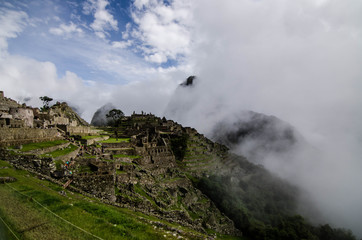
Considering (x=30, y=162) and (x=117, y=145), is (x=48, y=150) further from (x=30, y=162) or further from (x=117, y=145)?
(x=117, y=145)

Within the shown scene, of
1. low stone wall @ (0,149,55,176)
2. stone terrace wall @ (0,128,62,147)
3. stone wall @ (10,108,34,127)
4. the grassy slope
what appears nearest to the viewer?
the grassy slope

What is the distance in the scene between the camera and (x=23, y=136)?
26109 mm

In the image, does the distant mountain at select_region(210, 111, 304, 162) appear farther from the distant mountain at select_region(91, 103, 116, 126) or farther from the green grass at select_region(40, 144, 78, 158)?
the green grass at select_region(40, 144, 78, 158)

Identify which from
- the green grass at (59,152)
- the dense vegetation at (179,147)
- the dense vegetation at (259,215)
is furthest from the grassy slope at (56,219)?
the dense vegetation at (179,147)

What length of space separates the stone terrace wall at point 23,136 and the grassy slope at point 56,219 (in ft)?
36.3

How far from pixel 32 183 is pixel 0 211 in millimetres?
6252

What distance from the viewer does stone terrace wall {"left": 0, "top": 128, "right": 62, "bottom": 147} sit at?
2277 centimetres

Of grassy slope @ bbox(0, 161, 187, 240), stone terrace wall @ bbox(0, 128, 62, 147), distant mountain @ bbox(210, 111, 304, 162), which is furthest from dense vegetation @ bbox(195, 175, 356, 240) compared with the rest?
distant mountain @ bbox(210, 111, 304, 162)

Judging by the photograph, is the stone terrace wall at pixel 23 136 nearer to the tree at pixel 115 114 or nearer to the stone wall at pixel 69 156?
the stone wall at pixel 69 156

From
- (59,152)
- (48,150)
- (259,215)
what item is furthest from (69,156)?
(259,215)

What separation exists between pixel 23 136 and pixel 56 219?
2109 centimetres

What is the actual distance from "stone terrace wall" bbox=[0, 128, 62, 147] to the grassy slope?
11074 millimetres

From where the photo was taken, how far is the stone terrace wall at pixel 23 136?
74.7 ft

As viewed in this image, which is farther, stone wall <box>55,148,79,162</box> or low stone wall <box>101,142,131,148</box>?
low stone wall <box>101,142,131,148</box>
